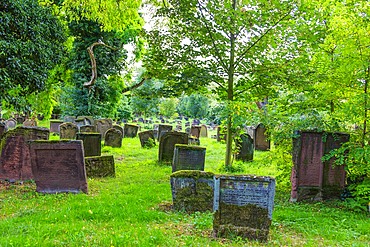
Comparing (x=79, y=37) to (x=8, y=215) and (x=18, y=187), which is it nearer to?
(x=18, y=187)

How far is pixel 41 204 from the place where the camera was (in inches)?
258

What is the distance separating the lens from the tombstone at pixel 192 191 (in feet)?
20.4

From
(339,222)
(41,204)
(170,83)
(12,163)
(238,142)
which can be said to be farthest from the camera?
(238,142)

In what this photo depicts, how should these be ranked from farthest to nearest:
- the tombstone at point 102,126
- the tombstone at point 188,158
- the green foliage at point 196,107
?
1. the green foliage at point 196,107
2. the tombstone at point 102,126
3. the tombstone at point 188,158

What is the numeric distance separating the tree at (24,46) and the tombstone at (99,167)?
2231mm

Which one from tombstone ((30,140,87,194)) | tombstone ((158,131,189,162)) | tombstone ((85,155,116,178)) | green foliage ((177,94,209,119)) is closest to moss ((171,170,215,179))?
tombstone ((30,140,87,194))

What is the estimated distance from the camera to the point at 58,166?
7.48 meters

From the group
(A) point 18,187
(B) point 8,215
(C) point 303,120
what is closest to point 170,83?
(C) point 303,120

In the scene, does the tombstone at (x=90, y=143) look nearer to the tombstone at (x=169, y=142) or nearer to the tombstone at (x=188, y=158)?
the tombstone at (x=169, y=142)

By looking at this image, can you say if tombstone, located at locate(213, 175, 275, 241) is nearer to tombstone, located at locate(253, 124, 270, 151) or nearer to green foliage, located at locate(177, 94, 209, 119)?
tombstone, located at locate(253, 124, 270, 151)

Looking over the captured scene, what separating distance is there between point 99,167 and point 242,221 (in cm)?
532

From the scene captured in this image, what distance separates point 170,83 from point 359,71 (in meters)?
5.36

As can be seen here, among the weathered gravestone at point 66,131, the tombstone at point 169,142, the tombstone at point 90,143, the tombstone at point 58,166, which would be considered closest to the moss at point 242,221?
the tombstone at point 58,166

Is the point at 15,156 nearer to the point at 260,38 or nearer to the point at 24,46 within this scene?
the point at 24,46
